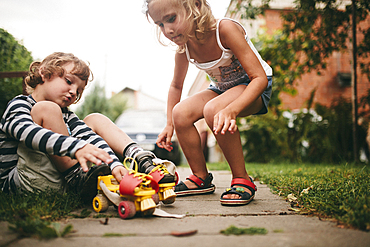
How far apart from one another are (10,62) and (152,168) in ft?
13.2

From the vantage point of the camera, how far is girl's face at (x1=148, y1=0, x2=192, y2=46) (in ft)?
5.54

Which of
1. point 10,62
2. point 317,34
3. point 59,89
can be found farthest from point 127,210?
point 317,34

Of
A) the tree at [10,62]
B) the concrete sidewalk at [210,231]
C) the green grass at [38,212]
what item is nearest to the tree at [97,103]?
the tree at [10,62]

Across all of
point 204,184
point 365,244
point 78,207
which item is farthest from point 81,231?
point 204,184

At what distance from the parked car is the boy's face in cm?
372

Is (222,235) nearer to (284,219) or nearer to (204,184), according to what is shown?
(284,219)

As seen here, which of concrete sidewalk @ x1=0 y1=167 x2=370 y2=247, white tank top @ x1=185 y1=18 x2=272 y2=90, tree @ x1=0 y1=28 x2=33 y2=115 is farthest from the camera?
tree @ x1=0 y1=28 x2=33 y2=115

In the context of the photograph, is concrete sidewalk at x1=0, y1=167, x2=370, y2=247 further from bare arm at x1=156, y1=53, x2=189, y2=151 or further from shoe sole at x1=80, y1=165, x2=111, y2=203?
bare arm at x1=156, y1=53, x2=189, y2=151

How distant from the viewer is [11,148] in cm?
153

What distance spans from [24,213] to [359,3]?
16.2 ft

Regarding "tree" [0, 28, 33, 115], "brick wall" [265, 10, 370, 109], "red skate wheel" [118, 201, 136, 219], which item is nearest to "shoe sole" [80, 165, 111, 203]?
"red skate wheel" [118, 201, 136, 219]

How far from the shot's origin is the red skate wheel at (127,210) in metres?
1.24

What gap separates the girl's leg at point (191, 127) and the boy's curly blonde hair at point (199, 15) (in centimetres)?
44

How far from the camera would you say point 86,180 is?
56.2 inches
